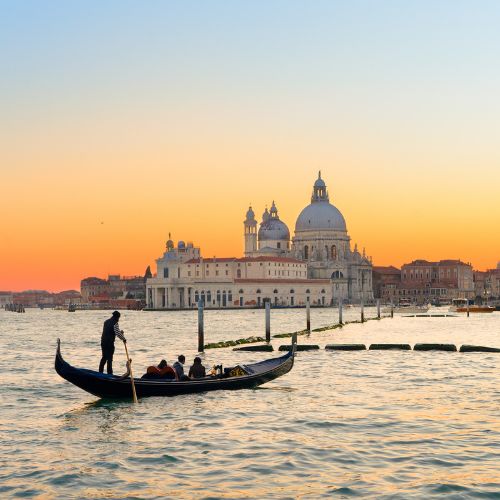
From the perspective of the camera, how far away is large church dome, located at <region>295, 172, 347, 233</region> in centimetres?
17812

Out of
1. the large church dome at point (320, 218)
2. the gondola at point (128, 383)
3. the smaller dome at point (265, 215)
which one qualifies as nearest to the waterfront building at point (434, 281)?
the large church dome at point (320, 218)

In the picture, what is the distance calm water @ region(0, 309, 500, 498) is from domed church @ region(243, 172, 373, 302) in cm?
15151

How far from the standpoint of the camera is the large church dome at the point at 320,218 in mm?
178125

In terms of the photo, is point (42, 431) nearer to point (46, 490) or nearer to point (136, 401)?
point (136, 401)

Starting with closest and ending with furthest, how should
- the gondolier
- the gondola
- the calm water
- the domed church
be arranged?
the calm water, the gondola, the gondolier, the domed church

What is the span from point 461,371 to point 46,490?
55.0ft

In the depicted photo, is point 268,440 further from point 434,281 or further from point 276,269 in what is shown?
point 434,281

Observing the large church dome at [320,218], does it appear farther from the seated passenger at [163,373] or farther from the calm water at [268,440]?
the seated passenger at [163,373]

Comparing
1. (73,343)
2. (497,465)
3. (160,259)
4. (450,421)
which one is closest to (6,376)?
(450,421)

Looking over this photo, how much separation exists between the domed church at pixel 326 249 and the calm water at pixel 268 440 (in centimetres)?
15151

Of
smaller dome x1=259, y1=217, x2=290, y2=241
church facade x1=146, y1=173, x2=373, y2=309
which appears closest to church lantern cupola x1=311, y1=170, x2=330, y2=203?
church facade x1=146, y1=173, x2=373, y2=309

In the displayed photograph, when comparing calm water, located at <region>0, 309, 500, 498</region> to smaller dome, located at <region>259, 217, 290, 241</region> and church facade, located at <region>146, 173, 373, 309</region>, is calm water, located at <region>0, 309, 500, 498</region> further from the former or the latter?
smaller dome, located at <region>259, 217, 290, 241</region>

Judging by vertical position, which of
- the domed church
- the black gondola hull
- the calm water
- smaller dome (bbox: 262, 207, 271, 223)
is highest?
smaller dome (bbox: 262, 207, 271, 223)

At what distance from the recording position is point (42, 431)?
16.4 m
